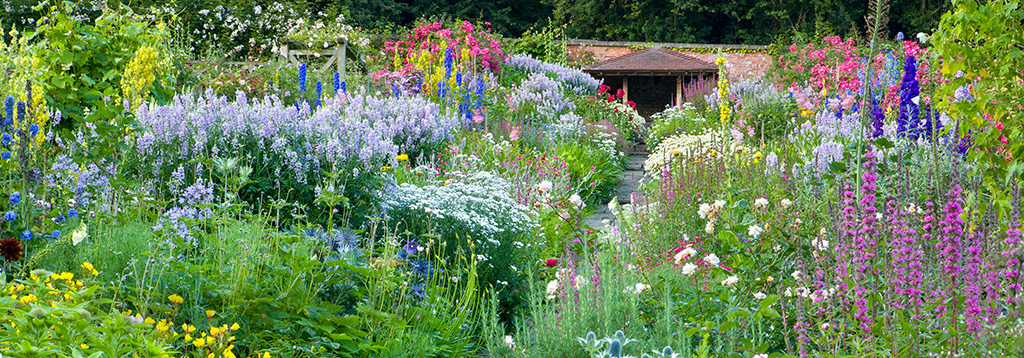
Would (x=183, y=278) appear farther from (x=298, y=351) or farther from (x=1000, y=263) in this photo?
(x=1000, y=263)

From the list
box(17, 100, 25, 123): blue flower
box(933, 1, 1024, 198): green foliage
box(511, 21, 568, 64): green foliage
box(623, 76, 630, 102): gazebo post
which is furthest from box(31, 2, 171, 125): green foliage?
box(511, 21, 568, 64): green foliage

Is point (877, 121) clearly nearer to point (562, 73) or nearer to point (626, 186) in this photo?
point (626, 186)

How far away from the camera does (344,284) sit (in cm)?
316

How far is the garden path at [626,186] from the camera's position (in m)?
6.62

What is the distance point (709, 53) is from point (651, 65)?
211 centimetres

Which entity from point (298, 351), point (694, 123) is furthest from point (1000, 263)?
point (694, 123)

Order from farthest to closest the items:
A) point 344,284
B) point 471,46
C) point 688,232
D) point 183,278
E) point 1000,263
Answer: point 471,46 < point 688,232 < point 344,284 < point 183,278 < point 1000,263

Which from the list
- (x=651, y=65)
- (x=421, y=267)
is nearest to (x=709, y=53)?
(x=651, y=65)

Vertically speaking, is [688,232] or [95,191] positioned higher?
[95,191]

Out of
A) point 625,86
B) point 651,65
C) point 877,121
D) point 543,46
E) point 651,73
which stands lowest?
point 625,86

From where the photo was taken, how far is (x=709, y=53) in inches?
785

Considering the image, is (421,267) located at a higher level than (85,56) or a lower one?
lower

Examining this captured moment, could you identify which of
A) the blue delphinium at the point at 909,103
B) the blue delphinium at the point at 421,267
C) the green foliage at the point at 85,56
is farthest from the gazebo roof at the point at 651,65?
the blue delphinium at the point at 421,267

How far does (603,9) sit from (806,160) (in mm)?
20743
